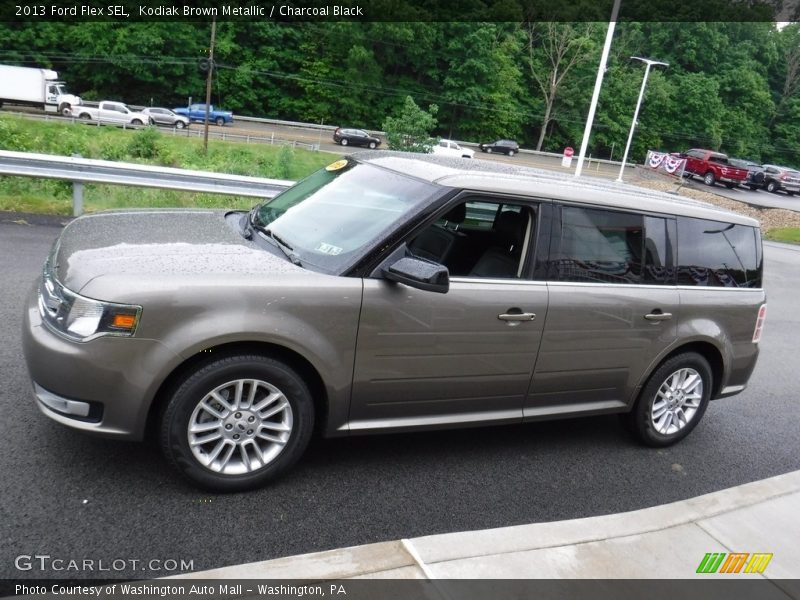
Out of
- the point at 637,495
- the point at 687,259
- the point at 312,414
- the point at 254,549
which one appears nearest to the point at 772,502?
the point at 637,495

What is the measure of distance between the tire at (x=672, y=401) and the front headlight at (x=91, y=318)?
11.0 feet

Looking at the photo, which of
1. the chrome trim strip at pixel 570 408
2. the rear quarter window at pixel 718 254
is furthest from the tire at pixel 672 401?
the rear quarter window at pixel 718 254

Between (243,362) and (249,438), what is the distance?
1.41 ft

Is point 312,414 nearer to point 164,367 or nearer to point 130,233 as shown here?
point 164,367

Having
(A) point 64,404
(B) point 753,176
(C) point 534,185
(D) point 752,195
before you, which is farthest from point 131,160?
(B) point 753,176

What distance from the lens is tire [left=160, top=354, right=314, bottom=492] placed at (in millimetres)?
3182

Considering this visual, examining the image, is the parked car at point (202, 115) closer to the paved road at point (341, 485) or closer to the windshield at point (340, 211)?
the paved road at point (341, 485)

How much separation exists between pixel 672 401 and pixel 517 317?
1.68m

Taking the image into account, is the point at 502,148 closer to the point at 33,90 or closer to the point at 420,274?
the point at 33,90

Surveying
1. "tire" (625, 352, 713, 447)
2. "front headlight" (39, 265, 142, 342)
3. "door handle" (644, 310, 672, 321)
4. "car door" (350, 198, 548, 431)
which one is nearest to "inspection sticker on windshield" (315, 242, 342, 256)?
"car door" (350, 198, 548, 431)

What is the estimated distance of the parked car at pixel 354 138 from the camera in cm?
5090

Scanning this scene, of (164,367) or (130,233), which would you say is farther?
(130,233)

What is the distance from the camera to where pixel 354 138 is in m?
51.0

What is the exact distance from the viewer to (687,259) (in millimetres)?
4559
